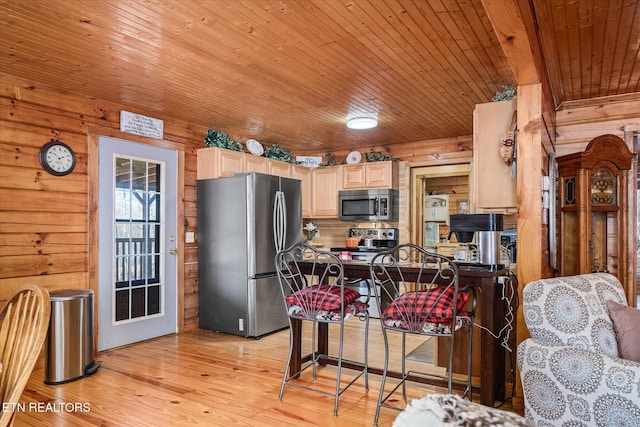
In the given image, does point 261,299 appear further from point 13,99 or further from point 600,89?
point 600,89

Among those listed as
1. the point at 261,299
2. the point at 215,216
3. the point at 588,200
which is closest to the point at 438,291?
the point at 588,200

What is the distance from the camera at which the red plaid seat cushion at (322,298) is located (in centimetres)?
272

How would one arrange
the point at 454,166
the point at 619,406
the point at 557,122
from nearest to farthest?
the point at 619,406, the point at 557,122, the point at 454,166

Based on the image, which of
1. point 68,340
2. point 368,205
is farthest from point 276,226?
point 68,340

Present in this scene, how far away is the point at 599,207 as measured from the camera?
3785 millimetres

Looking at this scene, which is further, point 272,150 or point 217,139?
point 272,150

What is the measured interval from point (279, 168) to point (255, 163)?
517 millimetres

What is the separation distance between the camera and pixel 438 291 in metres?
2.49

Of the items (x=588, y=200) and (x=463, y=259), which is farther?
(x=588, y=200)

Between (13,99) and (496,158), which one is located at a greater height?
(13,99)

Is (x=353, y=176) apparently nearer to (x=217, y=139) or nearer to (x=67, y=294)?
(x=217, y=139)

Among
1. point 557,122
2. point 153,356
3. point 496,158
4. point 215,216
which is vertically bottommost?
point 153,356

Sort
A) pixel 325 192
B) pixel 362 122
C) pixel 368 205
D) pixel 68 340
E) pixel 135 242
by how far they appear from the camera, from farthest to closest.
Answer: pixel 325 192 → pixel 368 205 → pixel 362 122 → pixel 135 242 → pixel 68 340

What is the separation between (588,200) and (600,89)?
974mm
